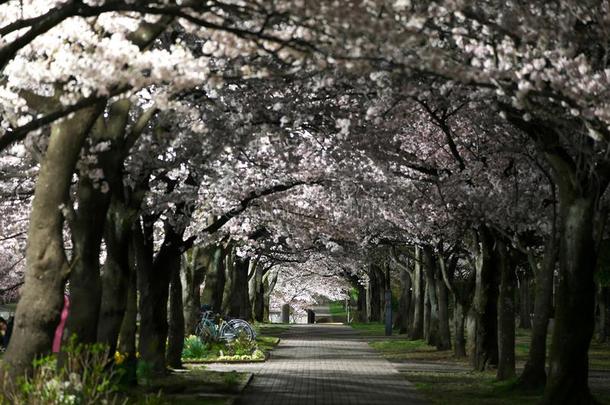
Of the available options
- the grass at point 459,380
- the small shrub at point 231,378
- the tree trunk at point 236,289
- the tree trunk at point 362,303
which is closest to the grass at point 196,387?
the small shrub at point 231,378

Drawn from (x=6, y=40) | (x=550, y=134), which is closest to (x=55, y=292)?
(x=6, y=40)

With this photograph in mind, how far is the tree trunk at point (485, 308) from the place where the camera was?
25.4m

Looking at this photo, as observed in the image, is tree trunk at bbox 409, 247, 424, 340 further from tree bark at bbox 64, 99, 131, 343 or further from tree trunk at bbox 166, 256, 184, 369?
tree bark at bbox 64, 99, 131, 343

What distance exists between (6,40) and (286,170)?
41.7ft

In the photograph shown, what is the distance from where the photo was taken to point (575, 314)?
50.1ft

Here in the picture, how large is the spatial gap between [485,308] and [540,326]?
16.6ft

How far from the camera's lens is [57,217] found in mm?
11664

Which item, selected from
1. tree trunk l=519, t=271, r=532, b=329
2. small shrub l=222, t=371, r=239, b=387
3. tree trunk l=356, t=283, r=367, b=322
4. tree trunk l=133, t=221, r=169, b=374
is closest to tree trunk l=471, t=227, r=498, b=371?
small shrub l=222, t=371, r=239, b=387

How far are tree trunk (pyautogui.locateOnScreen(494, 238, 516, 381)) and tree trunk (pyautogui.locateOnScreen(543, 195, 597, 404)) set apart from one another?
7.12 metres

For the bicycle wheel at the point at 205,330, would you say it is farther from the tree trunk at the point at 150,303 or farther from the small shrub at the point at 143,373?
the small shrub at the point at 143,373

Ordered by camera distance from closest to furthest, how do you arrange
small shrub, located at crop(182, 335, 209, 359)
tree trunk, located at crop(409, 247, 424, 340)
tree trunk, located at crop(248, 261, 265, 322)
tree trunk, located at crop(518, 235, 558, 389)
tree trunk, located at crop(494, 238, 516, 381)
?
1. tree trunk, located at crop(518, 235, 558, 389)
2. tree trunk, located at crop(494, 238, 516, 381)
3. small shrub, located at crop(182, 335, 209, 359)
4. tree trunk, located at crop(409, 247, 424, 340)
5. tree trunk, located at crop(248, 261, 265, 322)

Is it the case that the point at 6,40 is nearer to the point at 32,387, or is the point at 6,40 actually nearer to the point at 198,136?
the point at 32,387

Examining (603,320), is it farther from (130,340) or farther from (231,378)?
(130,340)

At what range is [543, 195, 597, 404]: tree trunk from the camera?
15273 mm
